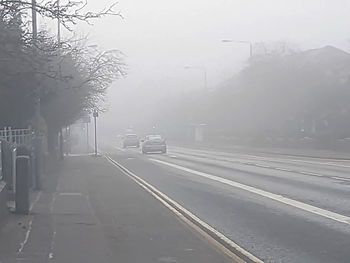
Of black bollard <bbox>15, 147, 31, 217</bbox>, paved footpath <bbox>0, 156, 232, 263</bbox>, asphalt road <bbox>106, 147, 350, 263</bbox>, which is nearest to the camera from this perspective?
paved footpath <bbox>0, 156, 232, 263</bbox>

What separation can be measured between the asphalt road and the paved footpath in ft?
2.67

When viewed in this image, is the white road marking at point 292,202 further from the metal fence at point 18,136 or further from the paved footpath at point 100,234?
the metal fence at point 18,136

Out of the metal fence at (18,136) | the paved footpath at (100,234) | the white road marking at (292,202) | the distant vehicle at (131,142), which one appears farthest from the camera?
the distant vehicle at (131,142)

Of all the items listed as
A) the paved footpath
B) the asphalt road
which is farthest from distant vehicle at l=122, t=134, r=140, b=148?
the paved footpath

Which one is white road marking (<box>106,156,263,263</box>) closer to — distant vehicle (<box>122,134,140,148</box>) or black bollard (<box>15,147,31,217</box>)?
black bollard (<box>15,147,31,217</box>)

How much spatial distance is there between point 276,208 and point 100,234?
4994mm

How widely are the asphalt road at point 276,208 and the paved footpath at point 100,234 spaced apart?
32.0 inches

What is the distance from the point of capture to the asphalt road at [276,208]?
35.6ft

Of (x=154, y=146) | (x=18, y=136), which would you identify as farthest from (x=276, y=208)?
(x=154, y=146)

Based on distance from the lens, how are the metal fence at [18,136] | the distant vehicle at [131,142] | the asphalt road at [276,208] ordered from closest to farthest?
1. the asphalt road at [276,208]
2. the metal fence at [18,136]
3. the distant vehicle at [131,142]

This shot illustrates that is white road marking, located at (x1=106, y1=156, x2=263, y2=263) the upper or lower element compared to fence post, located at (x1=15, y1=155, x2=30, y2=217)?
lower

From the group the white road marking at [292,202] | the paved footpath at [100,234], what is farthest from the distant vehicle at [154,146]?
the paved footpath at [100,234]

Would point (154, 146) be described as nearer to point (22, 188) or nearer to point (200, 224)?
point (22, 188)

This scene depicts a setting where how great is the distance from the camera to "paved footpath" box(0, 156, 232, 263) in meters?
10.2
